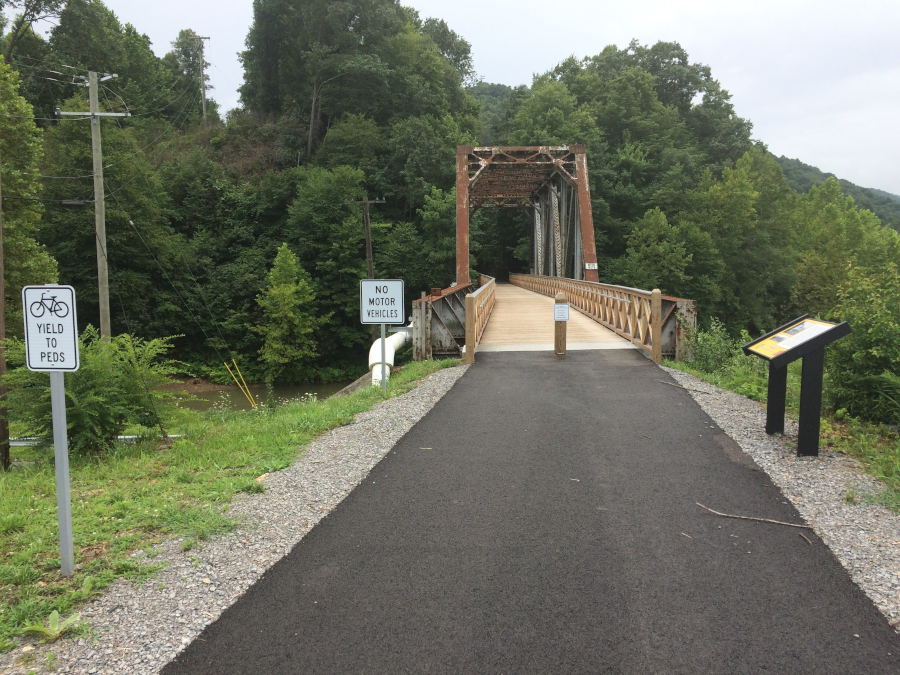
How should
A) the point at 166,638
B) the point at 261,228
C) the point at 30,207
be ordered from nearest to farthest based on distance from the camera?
the point at 166,638, the point at 30,207, the point at 261,228

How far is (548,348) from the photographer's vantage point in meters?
12.3

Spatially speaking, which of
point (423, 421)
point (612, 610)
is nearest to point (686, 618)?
point (612, 610)

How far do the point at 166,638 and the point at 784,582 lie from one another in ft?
10.7

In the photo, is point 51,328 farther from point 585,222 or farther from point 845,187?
point 845,187

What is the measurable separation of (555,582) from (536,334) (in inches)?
442

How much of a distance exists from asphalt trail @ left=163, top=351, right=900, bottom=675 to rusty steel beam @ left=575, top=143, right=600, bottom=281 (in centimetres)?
1815

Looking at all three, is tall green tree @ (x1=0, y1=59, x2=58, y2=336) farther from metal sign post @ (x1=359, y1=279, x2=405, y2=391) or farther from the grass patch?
metal sign post @ (x1=359, y1=279, x2=405, y2=391)

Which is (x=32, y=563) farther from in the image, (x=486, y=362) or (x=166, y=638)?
(x=486, y=362)

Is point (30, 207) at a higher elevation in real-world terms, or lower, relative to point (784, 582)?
higher

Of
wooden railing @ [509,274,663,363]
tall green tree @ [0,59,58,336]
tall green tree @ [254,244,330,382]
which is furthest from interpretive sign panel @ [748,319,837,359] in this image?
tall green tree @ [254,244,330,382]

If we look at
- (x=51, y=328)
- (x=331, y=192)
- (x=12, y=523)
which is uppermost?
(x=331, y=192)

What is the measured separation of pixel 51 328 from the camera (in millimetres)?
3639

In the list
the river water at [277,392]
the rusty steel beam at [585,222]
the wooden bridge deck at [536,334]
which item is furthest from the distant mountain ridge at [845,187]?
the wooden bridge deck at [536,334]

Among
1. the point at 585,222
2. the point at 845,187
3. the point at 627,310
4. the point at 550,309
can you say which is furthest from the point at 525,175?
the point at 845,187
